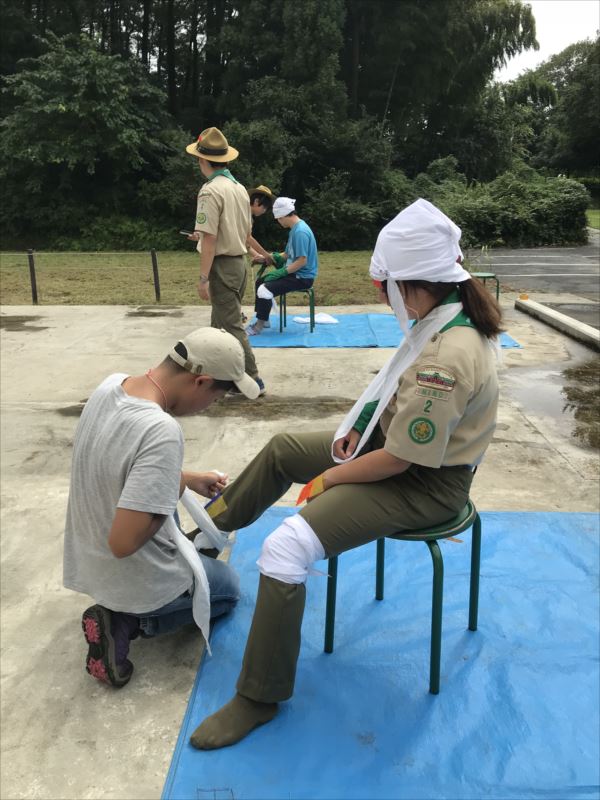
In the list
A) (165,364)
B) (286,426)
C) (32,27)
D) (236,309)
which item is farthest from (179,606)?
(32,27)

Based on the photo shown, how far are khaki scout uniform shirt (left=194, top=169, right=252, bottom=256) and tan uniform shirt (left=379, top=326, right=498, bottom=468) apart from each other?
10.6 ft

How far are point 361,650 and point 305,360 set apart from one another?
13.6ft

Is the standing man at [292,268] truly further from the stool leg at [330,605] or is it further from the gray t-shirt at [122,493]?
the gray t-shirt at [122,493]

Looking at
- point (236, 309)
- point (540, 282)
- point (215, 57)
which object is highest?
point (215, 57)

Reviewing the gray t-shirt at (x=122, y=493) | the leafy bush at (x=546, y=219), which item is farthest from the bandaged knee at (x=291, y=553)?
the leafy bush at (x=546, y=219)

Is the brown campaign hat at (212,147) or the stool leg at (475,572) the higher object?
the brown campaign hat at (212,147)

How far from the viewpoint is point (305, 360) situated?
6406 mm

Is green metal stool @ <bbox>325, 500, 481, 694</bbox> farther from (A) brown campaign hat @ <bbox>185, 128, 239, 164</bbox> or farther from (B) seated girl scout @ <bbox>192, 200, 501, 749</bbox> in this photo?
(A) brown campaign hat @ <bbox>185, 128, 239, 164</bbox>

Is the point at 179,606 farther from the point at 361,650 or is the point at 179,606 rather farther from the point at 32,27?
the point at 32,27

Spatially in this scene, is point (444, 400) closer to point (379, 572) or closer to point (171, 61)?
point (379, 572)

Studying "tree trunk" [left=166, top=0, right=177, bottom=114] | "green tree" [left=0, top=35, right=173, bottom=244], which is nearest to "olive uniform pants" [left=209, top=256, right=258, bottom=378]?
"green tree" [left=0, top=35, right=173, bottom=244]

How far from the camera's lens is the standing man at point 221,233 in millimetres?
4934

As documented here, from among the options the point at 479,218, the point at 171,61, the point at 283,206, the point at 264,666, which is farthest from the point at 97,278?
the point at 171,61

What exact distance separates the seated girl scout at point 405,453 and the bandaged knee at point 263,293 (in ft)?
15.7
